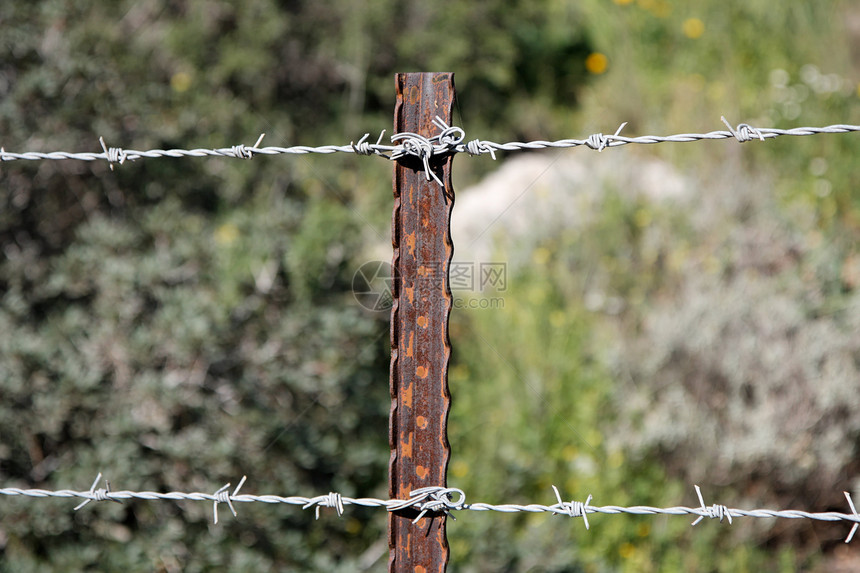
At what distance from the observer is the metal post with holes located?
132 cm

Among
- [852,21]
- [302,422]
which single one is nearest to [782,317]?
[302,422]

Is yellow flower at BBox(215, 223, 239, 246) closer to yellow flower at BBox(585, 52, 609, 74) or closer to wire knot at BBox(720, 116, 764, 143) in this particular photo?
wire knot at BBox(720, 116, 764, 143)

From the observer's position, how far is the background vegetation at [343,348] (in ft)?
8.24

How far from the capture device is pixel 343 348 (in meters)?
2.88

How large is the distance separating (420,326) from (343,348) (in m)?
1.59

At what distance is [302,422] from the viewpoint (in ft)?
9.19

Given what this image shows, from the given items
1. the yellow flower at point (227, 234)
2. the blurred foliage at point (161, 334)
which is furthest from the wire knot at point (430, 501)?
the yellow flower at point (227, 234)

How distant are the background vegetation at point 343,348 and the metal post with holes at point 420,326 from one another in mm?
1275

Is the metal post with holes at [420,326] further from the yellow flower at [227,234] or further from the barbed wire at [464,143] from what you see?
the yellow flower at [227,234]

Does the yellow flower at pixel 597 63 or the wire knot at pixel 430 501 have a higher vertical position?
the yellow flower at pixel 597 63

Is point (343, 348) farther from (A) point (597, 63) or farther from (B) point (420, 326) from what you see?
(A) point (597, 63)

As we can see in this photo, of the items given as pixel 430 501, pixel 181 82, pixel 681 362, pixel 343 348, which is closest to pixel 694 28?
pixel 681 362

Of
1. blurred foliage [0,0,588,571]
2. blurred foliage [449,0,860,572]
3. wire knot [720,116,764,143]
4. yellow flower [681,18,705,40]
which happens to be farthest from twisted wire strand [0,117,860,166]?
yellow flower [681,18,705,40]

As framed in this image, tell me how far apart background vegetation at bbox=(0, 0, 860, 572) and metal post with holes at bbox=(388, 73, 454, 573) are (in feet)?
4.18
